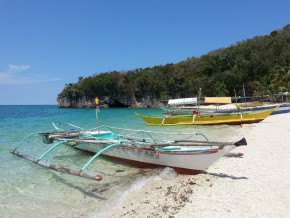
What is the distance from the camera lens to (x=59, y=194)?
7.21 metres

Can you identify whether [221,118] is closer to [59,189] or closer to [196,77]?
[59,189]

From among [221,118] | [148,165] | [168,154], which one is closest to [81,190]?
[148,165]

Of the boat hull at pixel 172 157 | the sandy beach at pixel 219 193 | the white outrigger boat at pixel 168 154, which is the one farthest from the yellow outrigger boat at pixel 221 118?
the boat hull at pixel 172 157

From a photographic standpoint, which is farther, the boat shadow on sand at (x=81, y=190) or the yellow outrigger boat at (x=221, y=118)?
the yellow outrigger boat at (x=221, y=118)

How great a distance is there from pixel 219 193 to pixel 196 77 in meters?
67.8

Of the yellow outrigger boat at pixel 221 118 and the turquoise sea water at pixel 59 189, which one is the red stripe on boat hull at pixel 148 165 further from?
the yellow outrigger boat at pixel 221 118

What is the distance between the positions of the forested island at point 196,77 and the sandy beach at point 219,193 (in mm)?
55020

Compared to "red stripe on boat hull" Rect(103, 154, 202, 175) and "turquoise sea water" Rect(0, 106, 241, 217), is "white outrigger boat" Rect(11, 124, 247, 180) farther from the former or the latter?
"turquoise sea water" Rect(0, 106, 241, 217)

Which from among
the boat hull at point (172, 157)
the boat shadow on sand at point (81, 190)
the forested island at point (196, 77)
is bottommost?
the boat shadow on sand at point (81, 190)

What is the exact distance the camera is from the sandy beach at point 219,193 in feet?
17.3

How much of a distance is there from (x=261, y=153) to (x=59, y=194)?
692cm

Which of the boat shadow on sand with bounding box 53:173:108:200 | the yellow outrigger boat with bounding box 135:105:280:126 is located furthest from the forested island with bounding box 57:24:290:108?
the boat shadow on sand with bounding box 53:173:108:200

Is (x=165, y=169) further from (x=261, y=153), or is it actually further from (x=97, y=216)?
(x=261, y=153)

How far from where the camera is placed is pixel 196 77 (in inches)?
2840
